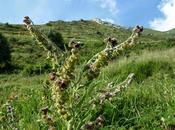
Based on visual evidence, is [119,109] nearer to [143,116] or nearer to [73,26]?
[143,116]

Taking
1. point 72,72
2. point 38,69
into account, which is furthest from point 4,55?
point 72,72

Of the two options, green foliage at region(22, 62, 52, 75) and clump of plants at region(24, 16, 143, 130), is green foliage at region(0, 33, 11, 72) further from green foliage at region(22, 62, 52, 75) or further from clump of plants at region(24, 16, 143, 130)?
clump of plants at region(24, 16, 143, 130)

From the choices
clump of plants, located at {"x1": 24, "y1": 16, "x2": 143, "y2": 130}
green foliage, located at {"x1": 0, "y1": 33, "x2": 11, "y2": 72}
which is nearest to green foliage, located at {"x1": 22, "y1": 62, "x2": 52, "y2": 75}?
clump of plants, located at {"x1": 24, "y1": 16, "x2": 143, "y2": 130}

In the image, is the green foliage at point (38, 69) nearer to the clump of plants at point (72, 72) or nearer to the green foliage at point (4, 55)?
the clump of plants at point (72, 72)

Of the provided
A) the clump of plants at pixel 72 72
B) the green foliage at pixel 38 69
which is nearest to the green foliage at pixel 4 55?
the green foliage at pixel 38 69

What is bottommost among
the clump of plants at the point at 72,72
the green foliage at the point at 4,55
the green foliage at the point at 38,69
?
the green foliage at the point at 4,55

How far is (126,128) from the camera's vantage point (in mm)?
6547

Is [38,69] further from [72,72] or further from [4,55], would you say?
[72,72]

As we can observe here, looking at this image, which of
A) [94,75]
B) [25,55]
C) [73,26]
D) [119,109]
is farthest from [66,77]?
[73,26]

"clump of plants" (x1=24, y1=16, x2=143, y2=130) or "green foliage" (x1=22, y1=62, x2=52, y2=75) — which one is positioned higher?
"clump of plants" (x1=24, y1=16, x2=143, y2=130)

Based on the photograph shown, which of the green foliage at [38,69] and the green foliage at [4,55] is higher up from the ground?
the green foliage at [38,69]

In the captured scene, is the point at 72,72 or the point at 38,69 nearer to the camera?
the point at 72,72

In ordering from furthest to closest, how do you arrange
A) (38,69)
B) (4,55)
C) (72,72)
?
(4,55), (38,69), (72,72)

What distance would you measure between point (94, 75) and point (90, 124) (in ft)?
1.25
